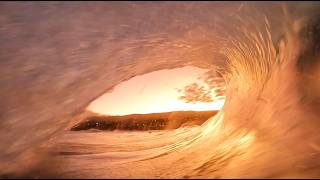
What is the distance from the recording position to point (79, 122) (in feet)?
6.54

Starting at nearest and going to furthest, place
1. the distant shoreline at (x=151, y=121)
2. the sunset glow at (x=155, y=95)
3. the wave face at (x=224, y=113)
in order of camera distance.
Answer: the wave face at (x=224, y=113) → the sunset glow at (x=155, y=95) → the distant shoreline at (x=151, y=121)

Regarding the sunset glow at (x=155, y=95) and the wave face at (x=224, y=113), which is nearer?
the wave face at (x=224, y=113)

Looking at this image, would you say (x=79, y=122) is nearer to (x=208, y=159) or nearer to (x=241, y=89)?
(x=208, y=159)

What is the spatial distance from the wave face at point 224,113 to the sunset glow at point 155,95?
0.31 feet

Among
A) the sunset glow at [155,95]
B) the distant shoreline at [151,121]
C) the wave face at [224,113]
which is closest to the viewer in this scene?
the wave face at [224,113]

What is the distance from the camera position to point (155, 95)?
1.98 metres

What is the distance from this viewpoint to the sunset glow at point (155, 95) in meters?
1.76

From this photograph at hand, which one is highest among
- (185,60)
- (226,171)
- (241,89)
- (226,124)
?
(185,60)

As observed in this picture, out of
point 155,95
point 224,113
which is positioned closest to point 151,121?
point 155,95

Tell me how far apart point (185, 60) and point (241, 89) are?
35cm

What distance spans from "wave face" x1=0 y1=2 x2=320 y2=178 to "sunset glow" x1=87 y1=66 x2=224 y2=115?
10cm

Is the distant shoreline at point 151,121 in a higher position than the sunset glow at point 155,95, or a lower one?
lower

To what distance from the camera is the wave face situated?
1261mm

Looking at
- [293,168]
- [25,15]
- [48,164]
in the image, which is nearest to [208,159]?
[293,168]
